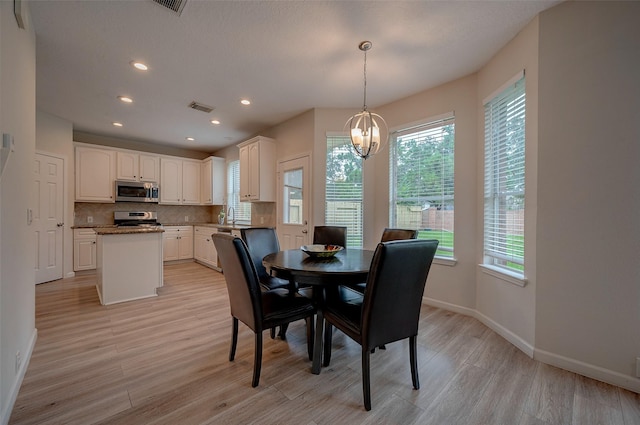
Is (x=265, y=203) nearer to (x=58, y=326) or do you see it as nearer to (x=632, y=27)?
(x=58, y=326)

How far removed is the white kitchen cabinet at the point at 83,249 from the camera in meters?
4.70

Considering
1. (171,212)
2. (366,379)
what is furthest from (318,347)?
(171,212)

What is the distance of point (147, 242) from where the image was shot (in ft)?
11.8

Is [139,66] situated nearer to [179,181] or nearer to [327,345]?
[327,345]

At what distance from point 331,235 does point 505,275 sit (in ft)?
5.76

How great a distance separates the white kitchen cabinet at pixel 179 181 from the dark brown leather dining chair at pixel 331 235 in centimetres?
426

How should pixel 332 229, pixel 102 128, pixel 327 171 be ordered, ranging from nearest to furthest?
pixel 332 229 → pixel 327 171 → pixel 102 128

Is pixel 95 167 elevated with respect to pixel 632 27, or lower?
lower

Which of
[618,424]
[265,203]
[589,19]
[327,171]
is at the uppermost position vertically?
[589,19]

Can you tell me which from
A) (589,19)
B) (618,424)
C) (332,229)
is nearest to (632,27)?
(589,19)

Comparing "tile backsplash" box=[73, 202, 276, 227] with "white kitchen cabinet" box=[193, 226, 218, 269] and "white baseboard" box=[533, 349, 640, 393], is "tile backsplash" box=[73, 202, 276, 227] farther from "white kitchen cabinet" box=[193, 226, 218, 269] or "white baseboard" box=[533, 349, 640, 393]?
"white baseboard" box=[533, 349, 640, 393]

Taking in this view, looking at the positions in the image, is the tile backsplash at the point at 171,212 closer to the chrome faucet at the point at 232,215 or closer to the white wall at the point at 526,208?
the chrome faucet at the point at 232,215

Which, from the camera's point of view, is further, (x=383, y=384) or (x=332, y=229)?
(x=332, y=229)

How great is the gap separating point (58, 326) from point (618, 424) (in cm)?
442
